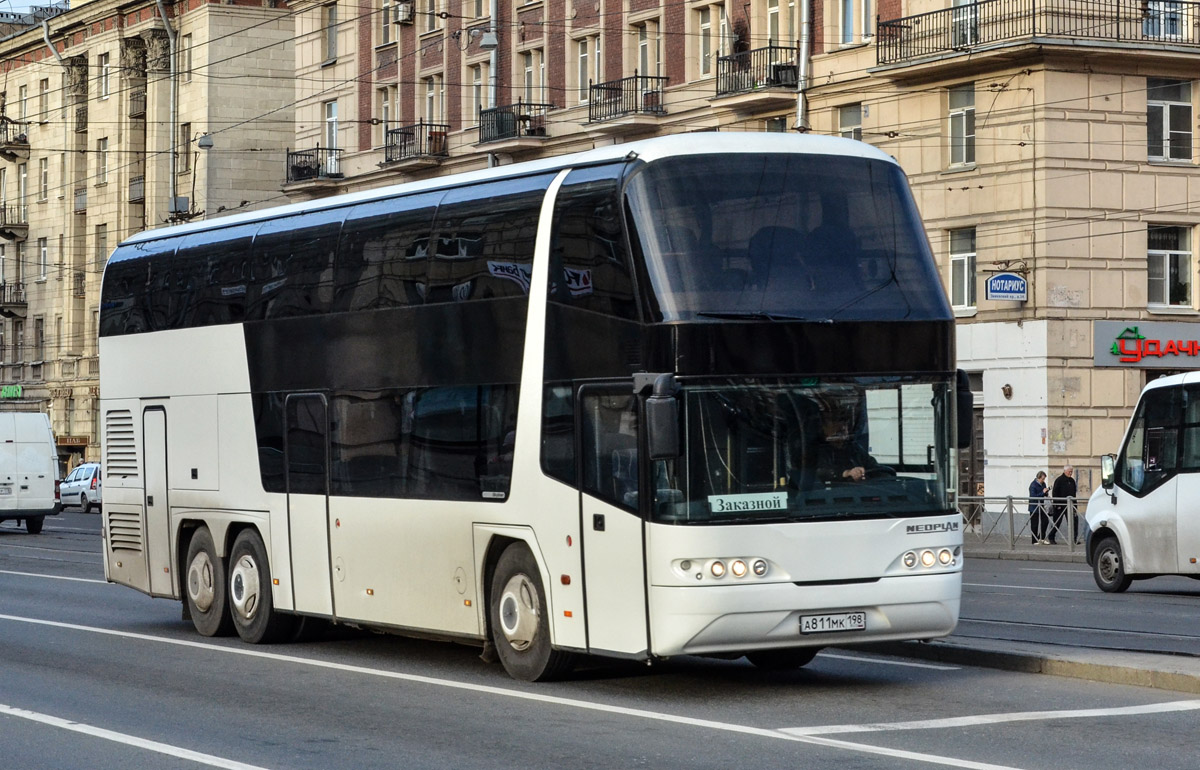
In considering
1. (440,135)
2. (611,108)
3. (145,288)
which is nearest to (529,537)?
(145,288)

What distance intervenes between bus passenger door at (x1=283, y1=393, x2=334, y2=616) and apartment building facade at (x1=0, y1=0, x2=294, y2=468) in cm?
4548

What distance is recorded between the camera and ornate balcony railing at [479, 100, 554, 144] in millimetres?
49188

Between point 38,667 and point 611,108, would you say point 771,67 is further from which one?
point 38,667

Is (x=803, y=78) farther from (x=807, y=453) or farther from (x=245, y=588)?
(x=807, y=453)

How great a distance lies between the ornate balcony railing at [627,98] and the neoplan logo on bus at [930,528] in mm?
33504

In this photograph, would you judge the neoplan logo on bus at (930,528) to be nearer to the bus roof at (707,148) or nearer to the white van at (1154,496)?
the bus roof at (707,148)

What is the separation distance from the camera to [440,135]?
52812 millimetres

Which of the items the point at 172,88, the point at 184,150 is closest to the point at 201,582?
the point at 184,150

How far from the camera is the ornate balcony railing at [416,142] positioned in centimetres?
5278

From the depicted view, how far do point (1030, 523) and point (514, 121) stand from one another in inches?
770

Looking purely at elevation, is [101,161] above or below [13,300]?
above

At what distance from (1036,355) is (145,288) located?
24192mm

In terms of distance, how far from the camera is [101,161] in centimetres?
7669

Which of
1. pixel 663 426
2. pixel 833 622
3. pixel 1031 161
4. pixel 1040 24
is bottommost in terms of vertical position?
pixel 833 622
